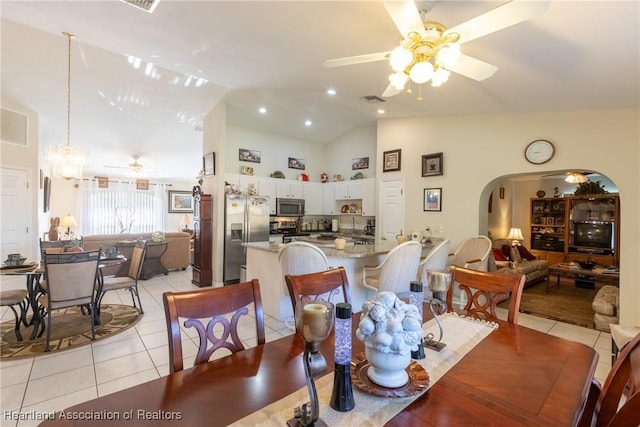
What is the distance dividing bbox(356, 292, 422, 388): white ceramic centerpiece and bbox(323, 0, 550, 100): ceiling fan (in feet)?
5.25

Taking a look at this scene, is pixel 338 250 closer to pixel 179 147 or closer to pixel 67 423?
pixel 67 423

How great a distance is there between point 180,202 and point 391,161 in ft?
29.8

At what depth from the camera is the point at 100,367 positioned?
2623 mm

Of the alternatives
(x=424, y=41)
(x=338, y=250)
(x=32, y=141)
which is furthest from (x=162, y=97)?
(x=424, y=41)

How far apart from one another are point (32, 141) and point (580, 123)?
875 cm

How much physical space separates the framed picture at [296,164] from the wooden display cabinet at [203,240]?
2.29 metres

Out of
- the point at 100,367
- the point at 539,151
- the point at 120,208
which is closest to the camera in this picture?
the point at 100,367

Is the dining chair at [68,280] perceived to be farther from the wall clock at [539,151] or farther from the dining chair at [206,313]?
the wall clock at [539,151]

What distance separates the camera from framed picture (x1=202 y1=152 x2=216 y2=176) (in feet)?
18.1

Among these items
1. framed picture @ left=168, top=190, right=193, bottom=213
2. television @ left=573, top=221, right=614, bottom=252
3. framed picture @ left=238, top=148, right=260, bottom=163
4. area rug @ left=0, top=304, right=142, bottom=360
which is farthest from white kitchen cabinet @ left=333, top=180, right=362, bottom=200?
framed picture @ left=168, top=190, right=193, bottom=213

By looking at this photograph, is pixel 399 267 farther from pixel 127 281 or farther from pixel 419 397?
pixel 127 281

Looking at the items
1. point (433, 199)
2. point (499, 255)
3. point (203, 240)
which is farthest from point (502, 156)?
point (203, 240)

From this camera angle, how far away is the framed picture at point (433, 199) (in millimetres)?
4812

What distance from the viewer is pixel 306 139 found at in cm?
738
